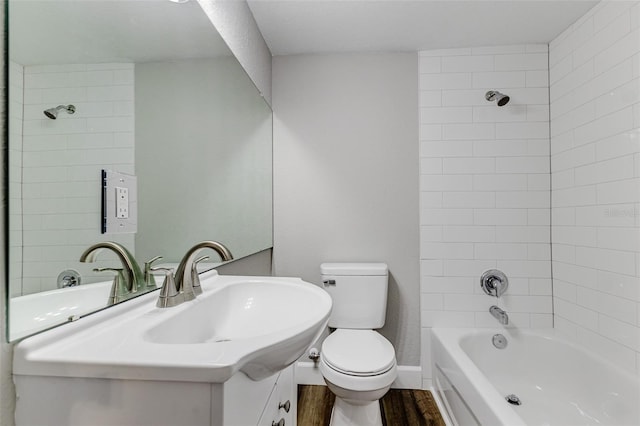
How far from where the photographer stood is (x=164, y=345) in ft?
1.90

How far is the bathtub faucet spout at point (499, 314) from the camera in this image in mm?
1802

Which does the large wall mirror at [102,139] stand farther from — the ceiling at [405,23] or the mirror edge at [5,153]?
the ceiling at [405,23]

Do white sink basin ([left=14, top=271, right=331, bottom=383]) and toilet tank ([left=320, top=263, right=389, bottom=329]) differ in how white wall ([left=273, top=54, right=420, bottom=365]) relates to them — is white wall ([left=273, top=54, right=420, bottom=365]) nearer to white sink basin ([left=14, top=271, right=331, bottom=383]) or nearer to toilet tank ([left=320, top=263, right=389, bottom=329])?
toilet tank ([left=320, top=263, right=389, bottom=329])

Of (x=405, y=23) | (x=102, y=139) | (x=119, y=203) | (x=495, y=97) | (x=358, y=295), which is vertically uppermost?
(x=405, y=23)

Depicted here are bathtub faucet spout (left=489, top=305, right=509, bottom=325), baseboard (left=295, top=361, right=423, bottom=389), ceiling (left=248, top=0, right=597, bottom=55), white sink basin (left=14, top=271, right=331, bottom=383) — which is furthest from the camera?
baseboard (left=295, top=361, right=423, bottom=389)

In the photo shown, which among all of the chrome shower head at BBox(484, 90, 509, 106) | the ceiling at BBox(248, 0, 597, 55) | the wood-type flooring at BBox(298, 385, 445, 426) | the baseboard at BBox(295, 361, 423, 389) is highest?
the ceiling at BBox(248, 0, 597, 55)

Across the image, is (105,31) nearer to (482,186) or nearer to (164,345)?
(164,345)

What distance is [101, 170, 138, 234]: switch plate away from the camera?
75 centimetres

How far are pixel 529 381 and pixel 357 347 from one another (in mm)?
1095

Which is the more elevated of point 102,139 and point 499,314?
point 102,139

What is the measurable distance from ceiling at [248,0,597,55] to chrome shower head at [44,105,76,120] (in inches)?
51.7

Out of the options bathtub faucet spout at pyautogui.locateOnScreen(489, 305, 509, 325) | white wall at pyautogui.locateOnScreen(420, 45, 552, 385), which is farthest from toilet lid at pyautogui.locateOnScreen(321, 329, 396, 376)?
bathtub faucet spout at pyautogui.locateOnScreen(489, 305, 509, 325)

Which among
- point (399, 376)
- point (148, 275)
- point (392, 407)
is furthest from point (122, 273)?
point (399, 376)

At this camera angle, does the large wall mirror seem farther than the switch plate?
No
